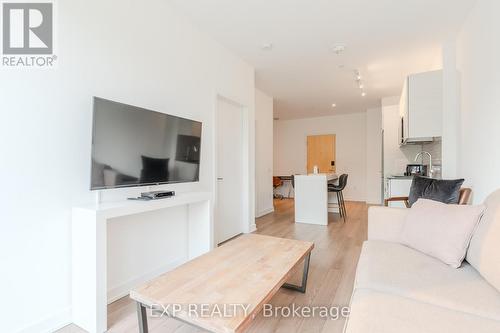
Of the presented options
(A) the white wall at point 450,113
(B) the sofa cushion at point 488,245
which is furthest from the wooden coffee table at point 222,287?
(A) the white wall at point 450,113

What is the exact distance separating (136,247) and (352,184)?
6.57 metres

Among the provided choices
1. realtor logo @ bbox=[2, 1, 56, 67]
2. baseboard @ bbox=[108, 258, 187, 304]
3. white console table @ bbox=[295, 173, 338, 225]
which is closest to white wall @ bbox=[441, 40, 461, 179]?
white console table @ bbox=[295, 173, 338, 225]

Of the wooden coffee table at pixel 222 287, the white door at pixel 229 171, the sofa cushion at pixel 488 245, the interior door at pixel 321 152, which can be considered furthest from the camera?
the interior door at pixel 321 152

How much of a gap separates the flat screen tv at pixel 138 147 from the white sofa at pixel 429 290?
67.9 inches

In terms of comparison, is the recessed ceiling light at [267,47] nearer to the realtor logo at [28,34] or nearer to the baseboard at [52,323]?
the realtor logo at [28,34]

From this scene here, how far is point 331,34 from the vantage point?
3.00 meters

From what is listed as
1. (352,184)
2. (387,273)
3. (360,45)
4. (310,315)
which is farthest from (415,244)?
(352,184)

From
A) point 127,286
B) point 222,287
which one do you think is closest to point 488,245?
point 222,287

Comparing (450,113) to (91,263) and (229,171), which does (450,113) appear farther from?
(91,263)

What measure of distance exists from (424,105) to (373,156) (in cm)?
368

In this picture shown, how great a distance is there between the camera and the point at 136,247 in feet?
7.24

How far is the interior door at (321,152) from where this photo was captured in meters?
7.67

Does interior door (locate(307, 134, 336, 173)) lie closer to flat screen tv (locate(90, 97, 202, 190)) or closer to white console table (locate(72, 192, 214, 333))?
flat screen tv (locate(90, 97, 202, 190))

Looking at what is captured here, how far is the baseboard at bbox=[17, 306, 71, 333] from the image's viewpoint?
1.54 meters
